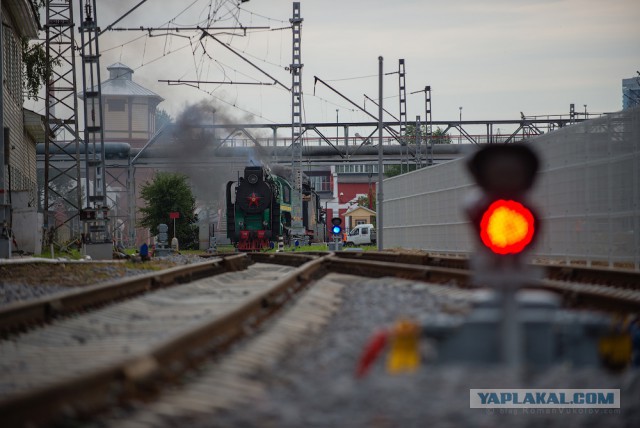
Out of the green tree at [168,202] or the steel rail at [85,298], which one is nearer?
the steel rail at [85,298]

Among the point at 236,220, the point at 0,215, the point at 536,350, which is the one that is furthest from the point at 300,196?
the point at 536,350

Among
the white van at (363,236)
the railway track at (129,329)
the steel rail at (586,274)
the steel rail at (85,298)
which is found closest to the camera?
the railway track at (129,329)

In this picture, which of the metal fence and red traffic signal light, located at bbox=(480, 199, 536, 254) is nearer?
red traffic signal light, located at bbox=(480, 199, 536, 254)

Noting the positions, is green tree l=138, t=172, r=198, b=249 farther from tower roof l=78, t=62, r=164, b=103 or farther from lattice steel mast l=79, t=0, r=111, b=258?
tower roof l=78, t=62, r=164, b=103

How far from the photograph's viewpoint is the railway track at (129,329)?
16.2 feet

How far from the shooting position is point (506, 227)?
199 inches

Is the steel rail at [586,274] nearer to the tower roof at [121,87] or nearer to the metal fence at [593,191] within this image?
the metal fence at [593,191]

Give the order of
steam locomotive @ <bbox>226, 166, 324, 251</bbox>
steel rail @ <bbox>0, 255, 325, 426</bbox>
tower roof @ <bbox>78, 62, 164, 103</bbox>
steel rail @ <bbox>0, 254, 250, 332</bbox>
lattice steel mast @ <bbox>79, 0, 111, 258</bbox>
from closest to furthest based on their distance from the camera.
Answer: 1. steel rail @ <bbox>0, 255, 325, 426</bbox>
2. steel rail @ <bbox>0, 254, 250, 332</bbox>
3. lattice steel mast @ <bbox>79, 0, 111, 258</bbox>
4. steam locomotive @ <bbox>226, 166, 324, 251</bbox>
5. tower roof @ <bbox>78, 62, 164, 103</bbox>

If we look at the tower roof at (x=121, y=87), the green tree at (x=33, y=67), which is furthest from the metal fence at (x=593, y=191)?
the tower roof at (x=121, y=87)

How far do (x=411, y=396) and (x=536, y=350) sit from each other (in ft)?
2.62

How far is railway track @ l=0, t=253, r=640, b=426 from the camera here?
4930mm

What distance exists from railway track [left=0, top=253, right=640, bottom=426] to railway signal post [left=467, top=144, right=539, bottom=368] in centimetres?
183

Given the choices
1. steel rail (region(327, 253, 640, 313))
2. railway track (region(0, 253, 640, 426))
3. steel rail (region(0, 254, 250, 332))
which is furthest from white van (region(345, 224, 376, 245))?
railway track (region(0, 253, 640, 426))

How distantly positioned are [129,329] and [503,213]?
511 centimetres
